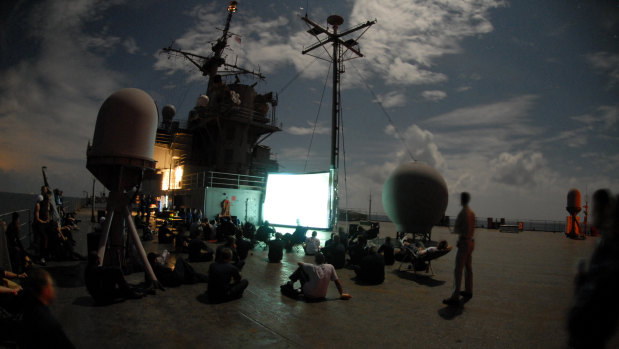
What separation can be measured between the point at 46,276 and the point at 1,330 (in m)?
2.68

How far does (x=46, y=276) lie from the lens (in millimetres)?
2889

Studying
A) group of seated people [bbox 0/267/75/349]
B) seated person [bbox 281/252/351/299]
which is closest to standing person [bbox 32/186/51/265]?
seated person [bbox 281/252/351/299]

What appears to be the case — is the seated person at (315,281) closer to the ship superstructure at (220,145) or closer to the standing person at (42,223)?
the standing person at (42,223)

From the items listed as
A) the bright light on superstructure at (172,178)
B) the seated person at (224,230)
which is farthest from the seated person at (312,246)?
the bright light on superstructure at (172,178)

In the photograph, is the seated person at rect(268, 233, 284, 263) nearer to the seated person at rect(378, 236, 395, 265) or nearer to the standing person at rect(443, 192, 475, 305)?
the seated person at rect(378, 236, 395, 265)

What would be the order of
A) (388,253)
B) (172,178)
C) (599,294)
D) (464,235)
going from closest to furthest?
(599,294) → (464,235) → (388,253) → (172,178)

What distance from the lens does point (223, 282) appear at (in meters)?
6.55

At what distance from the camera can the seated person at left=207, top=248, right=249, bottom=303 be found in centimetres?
652

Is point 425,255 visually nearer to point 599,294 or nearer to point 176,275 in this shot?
point 176,275

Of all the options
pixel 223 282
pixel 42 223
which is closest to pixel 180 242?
pixel 42 223

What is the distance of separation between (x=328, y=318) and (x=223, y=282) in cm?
231

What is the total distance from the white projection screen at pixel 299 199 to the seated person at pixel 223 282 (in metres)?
10.7

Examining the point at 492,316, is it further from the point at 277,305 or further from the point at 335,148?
the point at 335,148

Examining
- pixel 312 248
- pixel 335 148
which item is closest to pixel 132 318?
pixel 312 248
